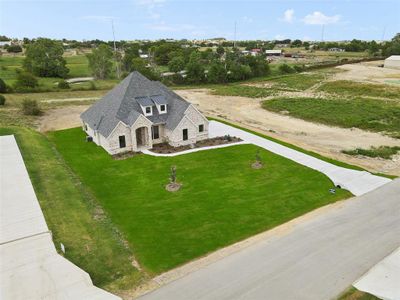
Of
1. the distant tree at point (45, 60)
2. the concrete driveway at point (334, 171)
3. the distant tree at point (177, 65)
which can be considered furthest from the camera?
the distant tree at point (177, 65)

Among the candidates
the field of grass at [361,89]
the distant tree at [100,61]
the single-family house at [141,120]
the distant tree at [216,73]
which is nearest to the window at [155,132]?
the single-family house at [141,120]

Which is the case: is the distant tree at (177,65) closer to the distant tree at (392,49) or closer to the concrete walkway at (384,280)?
the concrete walkway at (384,280)

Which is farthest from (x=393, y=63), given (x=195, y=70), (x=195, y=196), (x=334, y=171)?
(x=195, y=196)

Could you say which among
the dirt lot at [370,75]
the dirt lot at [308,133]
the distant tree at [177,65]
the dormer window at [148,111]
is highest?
the distant tree at [177,65]

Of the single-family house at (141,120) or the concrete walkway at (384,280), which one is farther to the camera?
the single-family house at (141,120)

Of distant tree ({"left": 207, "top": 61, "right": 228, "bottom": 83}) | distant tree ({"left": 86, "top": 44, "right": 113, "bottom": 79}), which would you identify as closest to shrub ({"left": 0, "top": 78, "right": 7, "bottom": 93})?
distant tree ({"left": 86, "top": 44, "right": 113, "bottom": 79})

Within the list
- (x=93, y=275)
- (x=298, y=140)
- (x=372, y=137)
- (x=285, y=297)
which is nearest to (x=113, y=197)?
(x=93, y=275)
